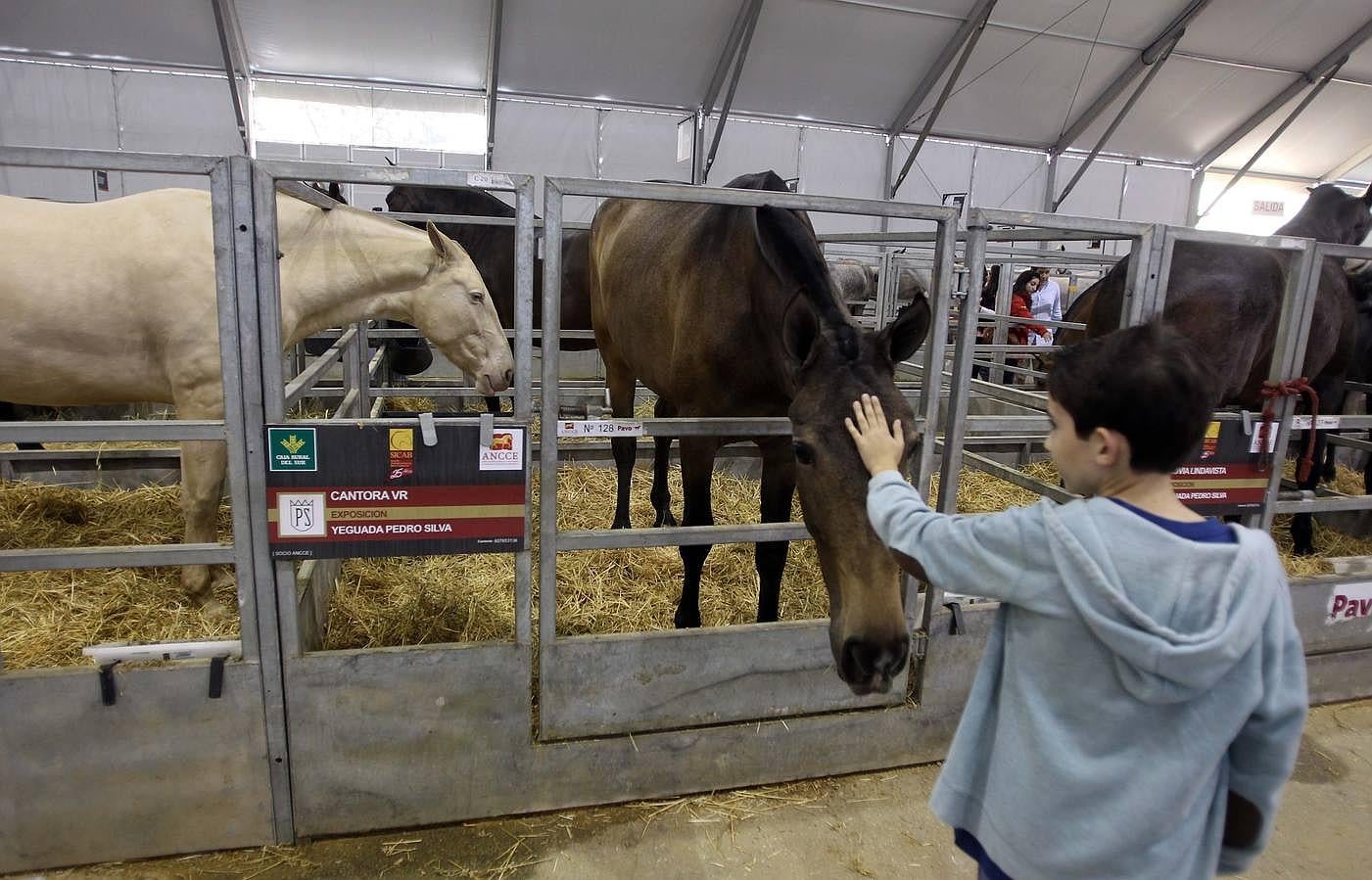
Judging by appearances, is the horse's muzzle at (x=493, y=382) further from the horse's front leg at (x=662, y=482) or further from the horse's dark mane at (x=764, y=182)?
the horse's dark mane at (x=764, y=182)

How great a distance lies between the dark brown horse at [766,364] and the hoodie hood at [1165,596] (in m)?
0.62

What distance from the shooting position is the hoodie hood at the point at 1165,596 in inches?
38.7

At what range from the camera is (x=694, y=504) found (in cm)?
293

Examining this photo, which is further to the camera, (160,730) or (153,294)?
(153,294)

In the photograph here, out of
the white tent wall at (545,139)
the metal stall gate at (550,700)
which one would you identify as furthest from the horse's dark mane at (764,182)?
the white tent wall at (545,139)

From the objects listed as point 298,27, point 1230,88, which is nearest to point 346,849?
point 298,27

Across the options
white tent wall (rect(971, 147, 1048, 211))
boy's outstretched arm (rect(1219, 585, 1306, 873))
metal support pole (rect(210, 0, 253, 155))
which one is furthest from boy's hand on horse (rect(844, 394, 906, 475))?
white tent wall (rect(971, 147, 1048, 211))

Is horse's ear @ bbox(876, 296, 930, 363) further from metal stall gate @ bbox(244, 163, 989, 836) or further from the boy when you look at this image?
the boy

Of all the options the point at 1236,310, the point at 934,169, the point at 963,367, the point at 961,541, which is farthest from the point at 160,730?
the point at 934,169

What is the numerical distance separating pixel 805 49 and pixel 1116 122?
543cm

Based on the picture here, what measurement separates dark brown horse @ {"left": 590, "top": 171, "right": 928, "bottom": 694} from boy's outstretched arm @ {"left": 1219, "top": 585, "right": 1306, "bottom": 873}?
62 cm

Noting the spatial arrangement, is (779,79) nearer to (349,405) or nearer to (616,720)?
(349,405)

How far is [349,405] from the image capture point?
3695mm

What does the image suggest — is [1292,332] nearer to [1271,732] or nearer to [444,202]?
[1271,732]
